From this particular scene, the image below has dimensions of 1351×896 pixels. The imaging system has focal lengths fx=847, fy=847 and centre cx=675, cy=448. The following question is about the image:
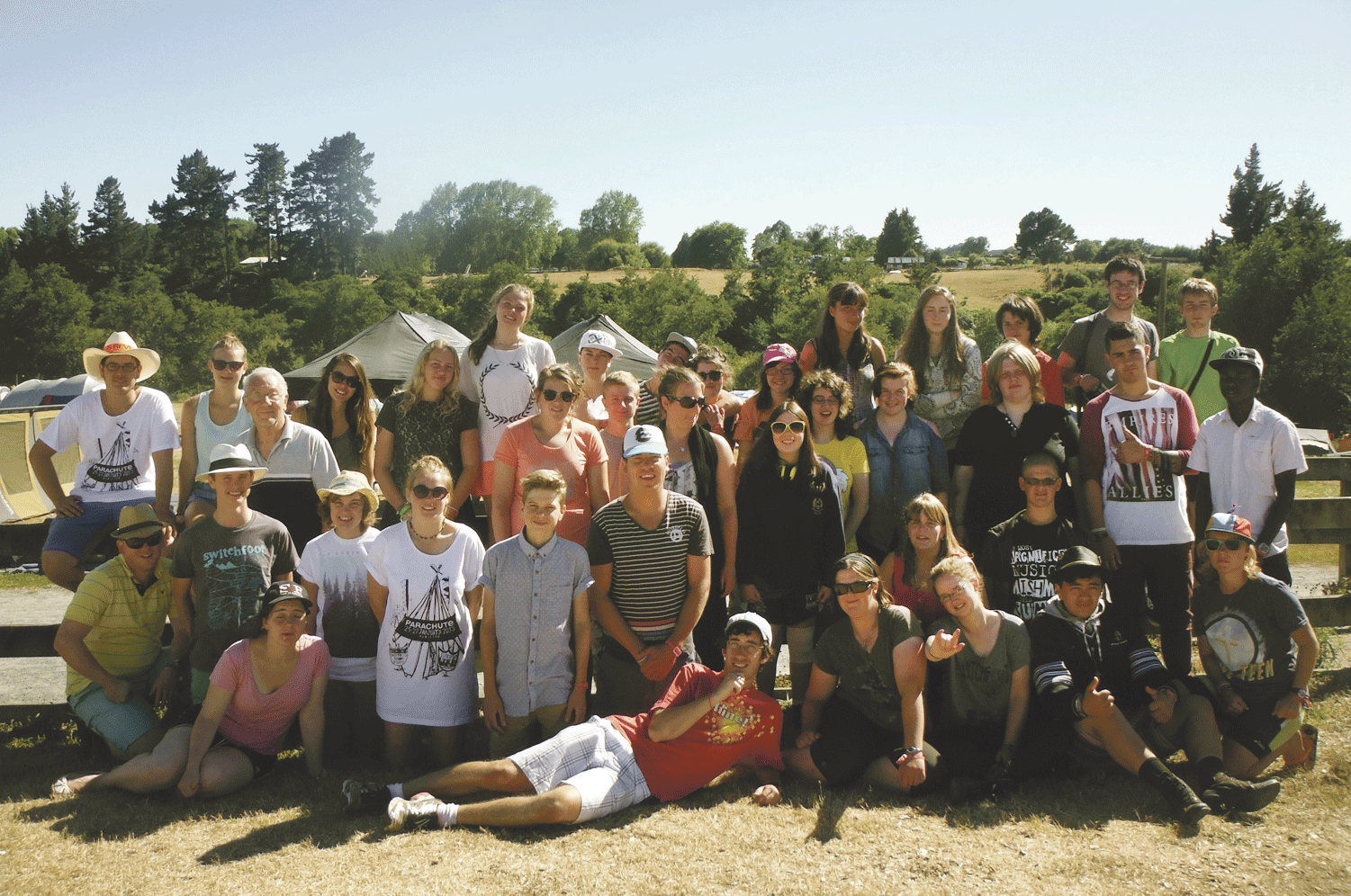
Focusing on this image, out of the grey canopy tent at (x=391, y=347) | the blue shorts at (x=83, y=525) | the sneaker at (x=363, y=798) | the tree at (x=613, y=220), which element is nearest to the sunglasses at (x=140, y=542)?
the blue shorts at (x=83, y=525)

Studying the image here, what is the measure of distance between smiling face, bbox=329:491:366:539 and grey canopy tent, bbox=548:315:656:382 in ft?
42.4

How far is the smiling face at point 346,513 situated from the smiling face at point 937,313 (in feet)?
12.5

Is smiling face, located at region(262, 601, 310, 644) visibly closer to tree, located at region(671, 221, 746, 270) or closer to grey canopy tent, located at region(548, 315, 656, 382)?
grey canopy tent, located at region(548, 315, 656, 382)

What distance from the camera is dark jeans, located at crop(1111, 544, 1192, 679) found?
4.76 m

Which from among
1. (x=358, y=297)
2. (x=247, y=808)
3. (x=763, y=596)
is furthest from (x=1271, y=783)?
(x=358, y=297)

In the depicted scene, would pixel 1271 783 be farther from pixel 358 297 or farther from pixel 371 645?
pixel 358 297

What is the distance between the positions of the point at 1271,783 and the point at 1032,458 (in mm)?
1892

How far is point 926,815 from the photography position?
13.3 feet

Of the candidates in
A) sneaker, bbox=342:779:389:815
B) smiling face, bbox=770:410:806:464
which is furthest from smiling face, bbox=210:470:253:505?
smiling face, bbox=770:410:806:464

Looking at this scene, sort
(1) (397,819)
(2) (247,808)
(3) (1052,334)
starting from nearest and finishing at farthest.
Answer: (1) (397,819)
(2) (247,808)
(3) (1052,334)

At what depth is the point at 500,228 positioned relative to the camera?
9900cm

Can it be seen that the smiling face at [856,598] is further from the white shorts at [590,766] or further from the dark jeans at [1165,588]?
the dark jeans at [1165,588]

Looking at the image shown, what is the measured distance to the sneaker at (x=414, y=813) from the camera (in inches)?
152

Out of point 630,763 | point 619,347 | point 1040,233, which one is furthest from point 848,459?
point 1040,233
